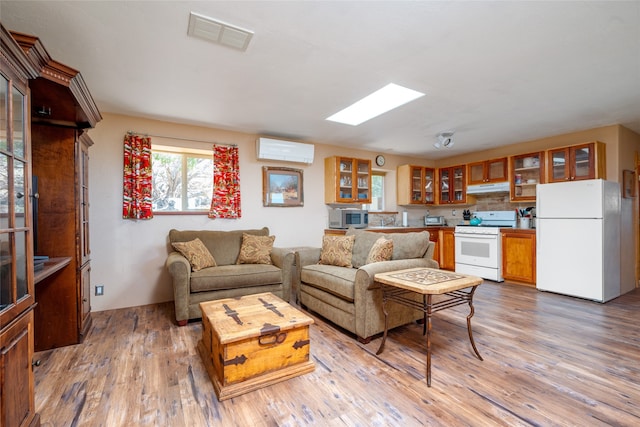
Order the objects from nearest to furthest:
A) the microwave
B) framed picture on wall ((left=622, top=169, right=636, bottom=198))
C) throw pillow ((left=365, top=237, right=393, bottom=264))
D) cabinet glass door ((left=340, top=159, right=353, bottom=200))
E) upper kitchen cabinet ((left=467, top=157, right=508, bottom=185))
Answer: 1. throw pillow ((left=365, top=237, right=393, bottom=264))
2. framed picture on wall ((left=622, top=169, right=636, bottom=198))
3. the microwave
4. cabinet glass door ((left=340, top=159, right=353, bottom=200))
5. upper kitchen cabinet ((left=467, top=157, right=508, bottom=185))

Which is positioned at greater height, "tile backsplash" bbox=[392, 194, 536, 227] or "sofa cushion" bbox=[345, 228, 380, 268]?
"tile backsplash" bbox=[392, 194, 536, 227]

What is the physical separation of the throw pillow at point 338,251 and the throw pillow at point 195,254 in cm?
132

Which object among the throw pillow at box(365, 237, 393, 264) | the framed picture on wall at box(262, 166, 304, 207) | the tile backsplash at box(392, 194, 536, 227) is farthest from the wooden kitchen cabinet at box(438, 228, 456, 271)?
the throw pillow at box(365, 237, 393, 264)

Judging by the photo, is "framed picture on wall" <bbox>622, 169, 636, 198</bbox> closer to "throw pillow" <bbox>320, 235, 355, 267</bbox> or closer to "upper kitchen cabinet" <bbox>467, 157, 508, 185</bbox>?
"upper kitchen cabinet" <bbox>467, 157, 508, 185</bbox>

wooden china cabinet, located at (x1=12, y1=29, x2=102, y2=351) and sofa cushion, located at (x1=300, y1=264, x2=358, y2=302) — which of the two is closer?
wooden china cabinet, located at (x1=12, y1=29, x2=102, y2=351)

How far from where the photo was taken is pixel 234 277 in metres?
3.14

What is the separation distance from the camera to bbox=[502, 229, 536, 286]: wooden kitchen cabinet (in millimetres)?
4422

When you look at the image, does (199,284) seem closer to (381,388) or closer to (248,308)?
(248,308)

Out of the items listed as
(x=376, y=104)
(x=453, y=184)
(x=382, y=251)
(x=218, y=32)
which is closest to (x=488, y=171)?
(x=453, y=184)

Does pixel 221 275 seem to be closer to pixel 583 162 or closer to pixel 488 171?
pixel 488 171

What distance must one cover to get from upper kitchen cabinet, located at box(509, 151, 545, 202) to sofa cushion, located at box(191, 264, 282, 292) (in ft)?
13.8

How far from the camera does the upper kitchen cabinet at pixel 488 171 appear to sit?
201 inches

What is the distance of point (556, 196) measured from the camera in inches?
159

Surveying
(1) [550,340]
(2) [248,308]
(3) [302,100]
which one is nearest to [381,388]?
(2) [248,308]
